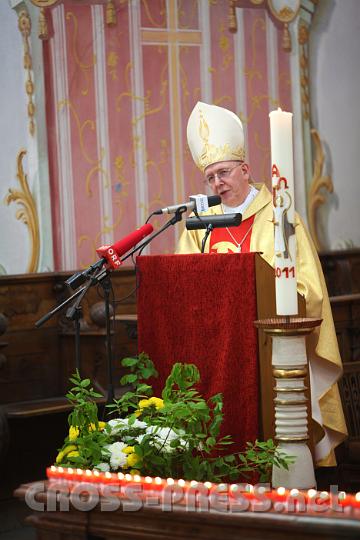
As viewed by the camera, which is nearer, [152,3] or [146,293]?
[146,293]

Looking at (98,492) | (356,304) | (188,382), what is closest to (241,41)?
(356,304)

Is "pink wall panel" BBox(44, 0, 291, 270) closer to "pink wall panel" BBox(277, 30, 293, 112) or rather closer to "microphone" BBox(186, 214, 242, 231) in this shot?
"pink wall panel" BBox(277, 30, 293, 112)

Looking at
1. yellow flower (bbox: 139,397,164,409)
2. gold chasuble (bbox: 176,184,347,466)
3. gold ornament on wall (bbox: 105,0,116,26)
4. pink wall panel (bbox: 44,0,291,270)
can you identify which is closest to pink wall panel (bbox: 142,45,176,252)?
pink wall panel (bbox: 44,0,291,270)

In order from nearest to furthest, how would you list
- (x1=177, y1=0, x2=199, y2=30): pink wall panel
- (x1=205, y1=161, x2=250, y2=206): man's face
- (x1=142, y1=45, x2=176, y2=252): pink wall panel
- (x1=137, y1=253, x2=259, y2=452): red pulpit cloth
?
(x1=137, y1=253, x2=259, y2=452): red pulpit cloth, (x1=205, y1=161, x2=250, y2=206): man's face, (x1=142, y1=45, x2=176, y2=252): pink wall panel, (x1=177, y1=0, x2=199, y2=30): pink wall panel

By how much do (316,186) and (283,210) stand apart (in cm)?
423

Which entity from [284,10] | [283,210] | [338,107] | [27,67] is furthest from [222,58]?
[283,210]

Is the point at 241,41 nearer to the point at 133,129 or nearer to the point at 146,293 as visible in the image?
the point at 133,129

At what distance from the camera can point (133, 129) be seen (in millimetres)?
5902

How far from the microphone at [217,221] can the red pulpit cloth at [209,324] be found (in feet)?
0.36

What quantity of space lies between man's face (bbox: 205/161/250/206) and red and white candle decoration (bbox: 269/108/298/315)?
1.15m

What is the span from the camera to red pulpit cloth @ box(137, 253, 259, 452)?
9.61 feet

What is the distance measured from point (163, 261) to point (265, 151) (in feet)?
11.2

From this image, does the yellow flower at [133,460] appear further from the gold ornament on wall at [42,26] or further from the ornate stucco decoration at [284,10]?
the ornate stucco decoration at [284,10]

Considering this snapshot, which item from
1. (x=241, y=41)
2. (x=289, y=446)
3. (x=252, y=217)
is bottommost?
(x=289, y=446)
